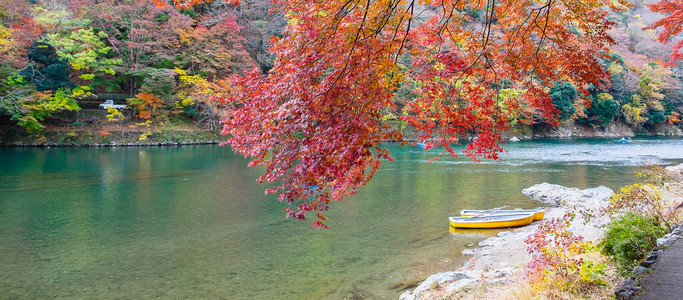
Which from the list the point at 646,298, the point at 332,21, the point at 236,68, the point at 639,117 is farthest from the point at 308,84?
the point at 639,117

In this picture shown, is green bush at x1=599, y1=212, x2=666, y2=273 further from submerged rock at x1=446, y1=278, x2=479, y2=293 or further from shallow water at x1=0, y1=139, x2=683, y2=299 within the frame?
shallow water at x1=0, y1=139, x2=683, y2=299

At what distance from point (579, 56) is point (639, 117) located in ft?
171

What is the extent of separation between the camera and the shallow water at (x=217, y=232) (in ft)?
22.9

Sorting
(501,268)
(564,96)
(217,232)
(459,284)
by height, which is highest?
(564,96)

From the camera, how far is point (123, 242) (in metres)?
9.03

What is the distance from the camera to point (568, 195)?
1341 centimetres

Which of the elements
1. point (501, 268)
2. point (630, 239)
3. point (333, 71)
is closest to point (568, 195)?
point (501, 268)

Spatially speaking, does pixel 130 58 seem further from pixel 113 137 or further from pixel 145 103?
pixel 113 137

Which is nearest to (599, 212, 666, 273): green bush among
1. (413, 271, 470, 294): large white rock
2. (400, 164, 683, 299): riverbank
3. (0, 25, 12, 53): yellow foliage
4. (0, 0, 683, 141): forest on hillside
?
(400, 164, 683, 299): riverbank

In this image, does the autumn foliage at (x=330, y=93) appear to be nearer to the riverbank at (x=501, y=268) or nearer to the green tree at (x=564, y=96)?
the riverbank at (x=501, y=268)

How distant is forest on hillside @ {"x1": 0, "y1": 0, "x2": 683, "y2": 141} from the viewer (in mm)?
25344

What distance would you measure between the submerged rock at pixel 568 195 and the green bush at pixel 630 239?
7948 millimetres

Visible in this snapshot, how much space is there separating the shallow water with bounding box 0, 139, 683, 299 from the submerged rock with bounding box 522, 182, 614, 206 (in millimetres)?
606

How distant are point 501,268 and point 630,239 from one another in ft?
8.74
